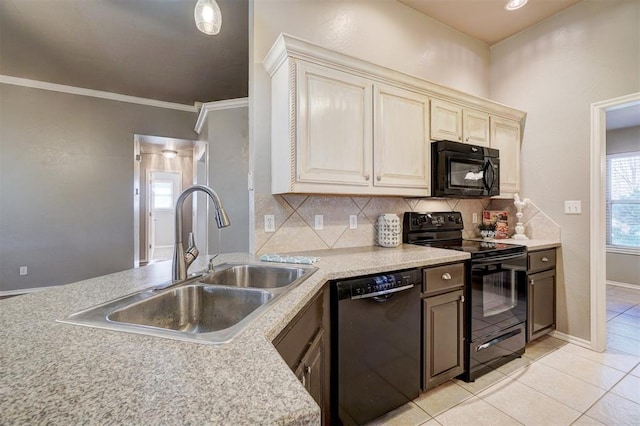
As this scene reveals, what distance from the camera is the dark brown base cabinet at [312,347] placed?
926mm

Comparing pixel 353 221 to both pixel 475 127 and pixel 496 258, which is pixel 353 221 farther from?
pixel 475 127

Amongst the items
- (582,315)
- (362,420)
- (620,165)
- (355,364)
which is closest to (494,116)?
(582,315)

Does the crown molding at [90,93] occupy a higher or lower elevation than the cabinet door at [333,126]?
higher

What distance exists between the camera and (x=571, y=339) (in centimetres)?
244

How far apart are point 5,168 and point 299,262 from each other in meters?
4.75

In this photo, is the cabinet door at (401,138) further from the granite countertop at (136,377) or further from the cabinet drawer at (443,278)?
the granite countertop at (136,377)

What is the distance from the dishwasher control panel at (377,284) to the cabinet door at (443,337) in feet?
0.72

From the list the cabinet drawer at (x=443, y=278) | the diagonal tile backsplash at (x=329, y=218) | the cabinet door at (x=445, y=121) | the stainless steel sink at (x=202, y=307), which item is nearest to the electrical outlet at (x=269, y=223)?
the diagonal tile backsplash at (x=329, y=218)

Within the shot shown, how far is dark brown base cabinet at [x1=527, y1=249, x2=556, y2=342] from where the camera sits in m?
2.29

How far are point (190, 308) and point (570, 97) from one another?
349 centimetres

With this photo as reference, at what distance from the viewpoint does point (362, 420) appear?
1.43m

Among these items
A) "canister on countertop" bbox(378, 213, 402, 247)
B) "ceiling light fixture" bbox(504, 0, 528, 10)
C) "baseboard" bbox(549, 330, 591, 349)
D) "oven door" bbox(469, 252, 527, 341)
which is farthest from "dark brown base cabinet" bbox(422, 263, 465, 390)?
"ceiling light fixture" bbox(504, 0, 528, 10)

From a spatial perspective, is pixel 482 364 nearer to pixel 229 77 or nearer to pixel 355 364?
pixel 355 364

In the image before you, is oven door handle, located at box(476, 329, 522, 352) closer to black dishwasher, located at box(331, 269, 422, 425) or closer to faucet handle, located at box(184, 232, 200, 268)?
black dishwasher, located at box(331, 269, 422, 425)
